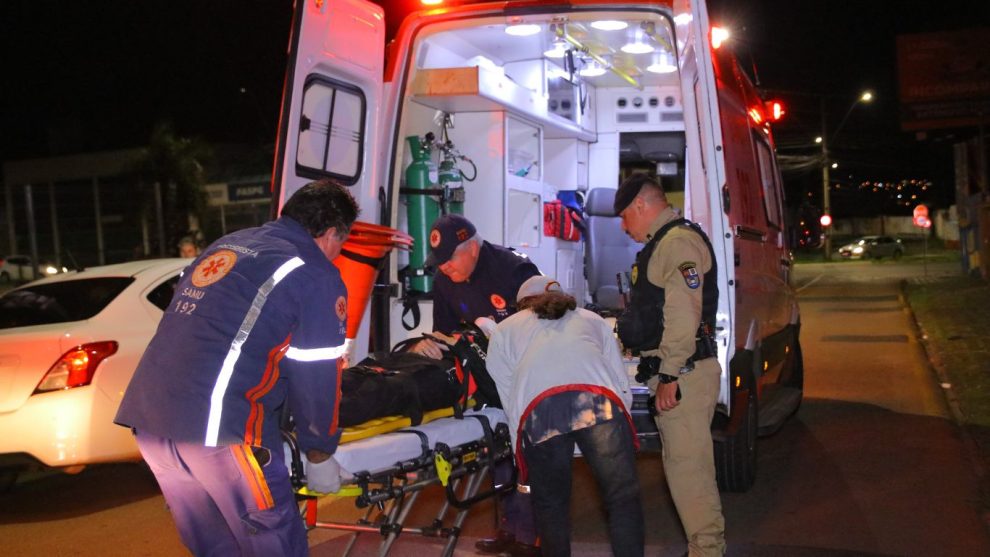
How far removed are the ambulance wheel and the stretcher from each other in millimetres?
1635

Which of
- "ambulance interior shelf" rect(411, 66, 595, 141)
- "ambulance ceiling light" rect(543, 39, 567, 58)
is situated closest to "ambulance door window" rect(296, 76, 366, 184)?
"ambulance interior shelf" rect(411, 66, 595, 141)

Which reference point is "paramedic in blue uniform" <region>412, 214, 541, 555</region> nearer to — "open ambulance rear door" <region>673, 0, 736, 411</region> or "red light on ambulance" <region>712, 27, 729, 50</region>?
"open ambulance rear door" <region>673, 0, 736, 411</region>

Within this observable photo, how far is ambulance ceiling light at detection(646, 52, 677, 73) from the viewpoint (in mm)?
8383

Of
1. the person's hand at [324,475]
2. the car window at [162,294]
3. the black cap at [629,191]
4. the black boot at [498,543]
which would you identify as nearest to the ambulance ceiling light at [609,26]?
the black cap at [629,191]

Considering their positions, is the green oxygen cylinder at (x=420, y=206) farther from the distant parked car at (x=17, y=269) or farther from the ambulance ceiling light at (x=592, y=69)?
the distant parked car at (x=17, y=269)

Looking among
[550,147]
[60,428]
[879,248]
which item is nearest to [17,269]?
[550,147]

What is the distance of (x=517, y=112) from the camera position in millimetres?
7605

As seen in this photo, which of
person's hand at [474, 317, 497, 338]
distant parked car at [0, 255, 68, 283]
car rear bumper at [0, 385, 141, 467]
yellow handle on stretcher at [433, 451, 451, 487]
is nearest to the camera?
yellow handle on stretcher at [433, 451, 451, 487]

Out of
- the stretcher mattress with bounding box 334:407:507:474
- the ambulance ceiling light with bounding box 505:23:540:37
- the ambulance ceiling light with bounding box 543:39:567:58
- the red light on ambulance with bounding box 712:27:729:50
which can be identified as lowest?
the stretcher mattress with bounding box 334:407:507:474

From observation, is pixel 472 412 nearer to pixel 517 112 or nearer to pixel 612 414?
pixel 612 414

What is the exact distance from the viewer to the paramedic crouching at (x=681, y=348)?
423 cm

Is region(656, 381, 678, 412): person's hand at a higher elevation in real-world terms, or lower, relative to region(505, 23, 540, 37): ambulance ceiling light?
lower

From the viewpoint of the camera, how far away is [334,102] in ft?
18.1

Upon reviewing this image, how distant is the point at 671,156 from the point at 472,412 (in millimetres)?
5412
